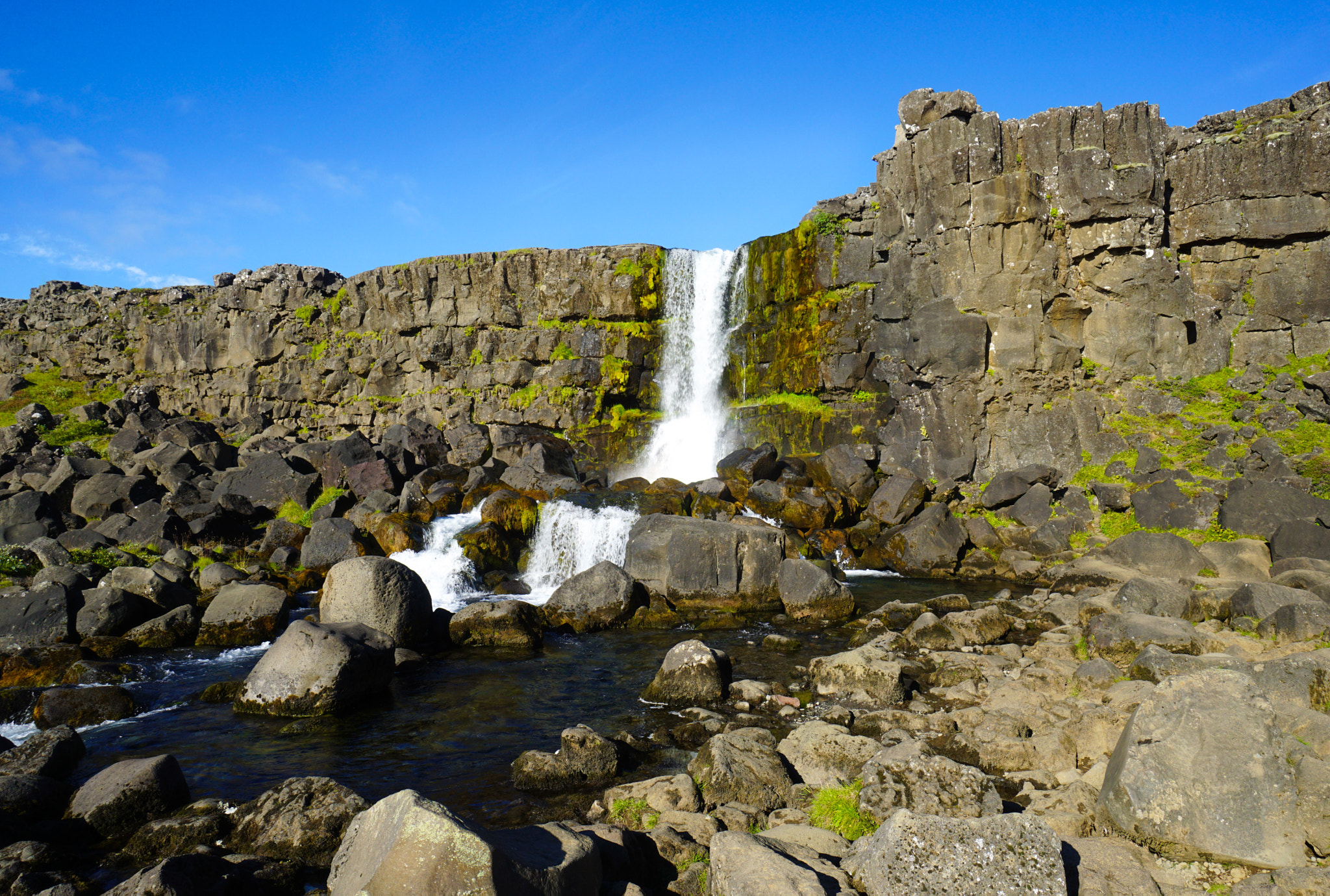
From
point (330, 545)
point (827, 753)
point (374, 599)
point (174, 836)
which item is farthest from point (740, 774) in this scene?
point (330, 545)

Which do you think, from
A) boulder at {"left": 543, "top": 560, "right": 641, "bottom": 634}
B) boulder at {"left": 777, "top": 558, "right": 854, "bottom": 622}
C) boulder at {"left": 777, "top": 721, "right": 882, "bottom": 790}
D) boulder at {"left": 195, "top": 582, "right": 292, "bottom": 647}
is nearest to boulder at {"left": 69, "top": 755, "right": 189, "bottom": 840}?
boulder at {"left": 777, "top": 721, "right": 882, "bottom": 790}

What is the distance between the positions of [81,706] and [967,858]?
1209cm

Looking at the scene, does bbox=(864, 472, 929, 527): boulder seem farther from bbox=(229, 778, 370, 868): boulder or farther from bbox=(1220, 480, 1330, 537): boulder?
bbox=(229, 778, 370, 868): boulder

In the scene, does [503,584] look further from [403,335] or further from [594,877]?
[403,335]

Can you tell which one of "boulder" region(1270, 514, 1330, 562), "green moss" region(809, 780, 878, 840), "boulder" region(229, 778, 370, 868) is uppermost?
"boulder" region(1270, 514, 1330, 562)

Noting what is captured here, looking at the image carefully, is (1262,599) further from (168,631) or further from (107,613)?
(107,613)

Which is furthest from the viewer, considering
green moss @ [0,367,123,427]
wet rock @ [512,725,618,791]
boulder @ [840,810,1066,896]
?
green moss @ [0,367,123,427]

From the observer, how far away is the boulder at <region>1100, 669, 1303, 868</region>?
5641mm

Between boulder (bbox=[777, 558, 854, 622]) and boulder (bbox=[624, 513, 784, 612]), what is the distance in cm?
95

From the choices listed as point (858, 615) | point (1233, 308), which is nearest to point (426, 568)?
point (858, 615)

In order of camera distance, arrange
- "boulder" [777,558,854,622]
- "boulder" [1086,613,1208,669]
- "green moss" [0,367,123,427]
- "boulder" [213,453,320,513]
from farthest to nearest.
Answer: "green moss" [0,367,123,427]
"boulder" [213,453,320,513]
"boulder" [777,558,854,622]
"boulder" [1086,613,1208,669]

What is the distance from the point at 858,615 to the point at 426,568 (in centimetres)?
1162

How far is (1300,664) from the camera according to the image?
7.89 m

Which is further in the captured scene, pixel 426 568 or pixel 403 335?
pixel 403 335
